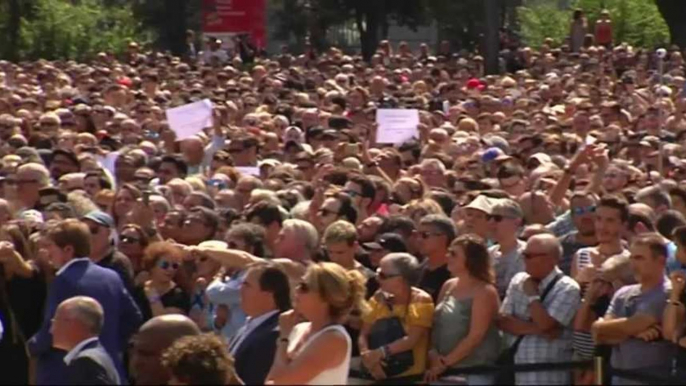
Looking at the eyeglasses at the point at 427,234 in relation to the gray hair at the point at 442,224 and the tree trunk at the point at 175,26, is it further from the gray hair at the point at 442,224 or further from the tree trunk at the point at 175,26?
the tree trunk at the point at 175,26

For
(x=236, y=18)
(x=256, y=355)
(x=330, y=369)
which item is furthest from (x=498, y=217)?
(x=236, y=18)

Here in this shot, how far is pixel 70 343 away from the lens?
8.91m

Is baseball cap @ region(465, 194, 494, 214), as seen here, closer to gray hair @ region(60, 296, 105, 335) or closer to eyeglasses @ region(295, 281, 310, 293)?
eyeglasses @ region(295, 281, 310, 293)

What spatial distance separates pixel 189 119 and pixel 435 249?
28.2ft

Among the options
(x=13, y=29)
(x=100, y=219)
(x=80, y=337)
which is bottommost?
(x=13, y=29)

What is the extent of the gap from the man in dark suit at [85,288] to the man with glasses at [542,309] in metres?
1.98

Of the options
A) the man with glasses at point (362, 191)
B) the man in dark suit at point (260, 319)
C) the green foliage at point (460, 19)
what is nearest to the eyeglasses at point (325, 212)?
the man with glasses at point (362, 191)

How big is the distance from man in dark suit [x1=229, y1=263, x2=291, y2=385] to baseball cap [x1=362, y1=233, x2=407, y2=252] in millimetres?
1702

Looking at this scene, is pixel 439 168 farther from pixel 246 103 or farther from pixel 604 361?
pixel 246 103

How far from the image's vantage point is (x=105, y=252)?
11188 millimetres

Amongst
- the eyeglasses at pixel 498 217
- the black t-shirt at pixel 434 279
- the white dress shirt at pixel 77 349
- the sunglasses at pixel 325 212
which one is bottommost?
the black t-shirt at pixel 434 279

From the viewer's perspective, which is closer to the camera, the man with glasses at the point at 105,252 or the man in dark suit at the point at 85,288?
the man in dark suit at the point at 85,288

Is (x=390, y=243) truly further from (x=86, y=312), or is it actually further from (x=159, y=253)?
(x=86, y=312)

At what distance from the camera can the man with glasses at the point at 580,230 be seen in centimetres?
1170
